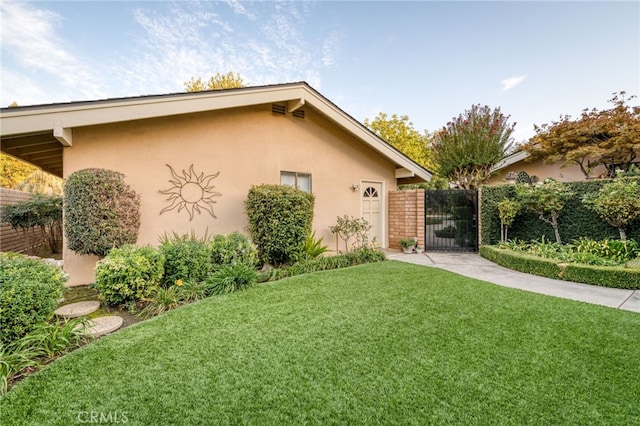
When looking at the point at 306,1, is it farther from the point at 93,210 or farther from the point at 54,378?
the point at 54,378

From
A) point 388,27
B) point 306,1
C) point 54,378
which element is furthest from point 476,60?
point 54,378

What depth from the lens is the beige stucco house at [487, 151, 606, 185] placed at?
1282 cm

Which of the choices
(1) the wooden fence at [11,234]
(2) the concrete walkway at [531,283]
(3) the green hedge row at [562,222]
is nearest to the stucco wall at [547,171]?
(3) the green hedge row at [562,222]

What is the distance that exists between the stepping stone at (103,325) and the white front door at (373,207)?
7367mm

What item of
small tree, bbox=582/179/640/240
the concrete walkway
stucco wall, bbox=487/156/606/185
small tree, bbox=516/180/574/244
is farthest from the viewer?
stucco wall, bbox=487/156/606/185

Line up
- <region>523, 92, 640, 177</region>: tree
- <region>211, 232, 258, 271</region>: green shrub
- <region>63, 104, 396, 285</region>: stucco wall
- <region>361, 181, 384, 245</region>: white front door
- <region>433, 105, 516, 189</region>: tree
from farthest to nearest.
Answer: <region>433, 105, 516, 189</region>: tree < <region>523, 92, 640, 177</region>: tree < <region>361, 181, 384, 245</region>: white front door < <region>63, 104, 396, 285</region>: stucco wall < <region>211, 232, 258, 271</region>: green shrub

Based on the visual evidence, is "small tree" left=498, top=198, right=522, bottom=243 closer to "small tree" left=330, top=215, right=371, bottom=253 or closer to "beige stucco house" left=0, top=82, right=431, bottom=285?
"beige stucco house" left=0, top=82, right=431, bottom=285

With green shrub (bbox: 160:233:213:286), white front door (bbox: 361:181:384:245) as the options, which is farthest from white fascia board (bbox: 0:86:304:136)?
white front door (bbox: 361:181:384:245)

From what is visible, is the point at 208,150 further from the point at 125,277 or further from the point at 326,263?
the point at 326,263

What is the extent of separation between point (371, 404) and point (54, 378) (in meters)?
2.87

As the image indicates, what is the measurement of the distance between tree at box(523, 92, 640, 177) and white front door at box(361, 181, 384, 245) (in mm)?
8614

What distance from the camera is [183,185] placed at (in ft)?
21.4

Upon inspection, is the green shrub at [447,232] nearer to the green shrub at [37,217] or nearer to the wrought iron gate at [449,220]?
the wrought iron gate at [449,220]

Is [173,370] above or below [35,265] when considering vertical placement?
below
